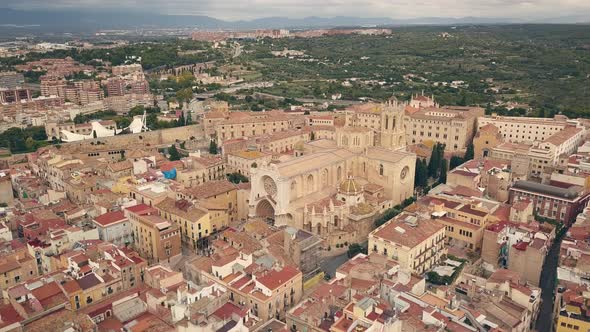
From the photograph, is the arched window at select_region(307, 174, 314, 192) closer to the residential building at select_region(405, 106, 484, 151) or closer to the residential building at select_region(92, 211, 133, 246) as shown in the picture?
the residential building at select_region(92, 211, 133, 246)

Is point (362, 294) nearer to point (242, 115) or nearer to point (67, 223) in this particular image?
point (67, 223)

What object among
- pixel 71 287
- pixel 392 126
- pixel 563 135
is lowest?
pixel 71 287

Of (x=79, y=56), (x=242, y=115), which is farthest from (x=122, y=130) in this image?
(x=79, y=56)

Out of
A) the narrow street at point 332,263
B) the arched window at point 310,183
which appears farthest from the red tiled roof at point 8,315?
the arched window at point 310,183

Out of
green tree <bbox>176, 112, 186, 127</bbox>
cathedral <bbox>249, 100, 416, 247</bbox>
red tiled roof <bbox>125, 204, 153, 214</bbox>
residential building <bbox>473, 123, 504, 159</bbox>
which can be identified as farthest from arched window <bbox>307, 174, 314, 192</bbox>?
green tree <bbox>176, 112, 186, 127</bbox>

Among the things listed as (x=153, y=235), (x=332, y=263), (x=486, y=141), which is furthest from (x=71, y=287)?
(x=486, y=141)

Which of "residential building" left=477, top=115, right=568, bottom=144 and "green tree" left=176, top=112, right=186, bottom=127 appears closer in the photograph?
"residential building" left=477, top=115, right=568, bottom=144

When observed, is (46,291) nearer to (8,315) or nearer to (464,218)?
(8,315)
